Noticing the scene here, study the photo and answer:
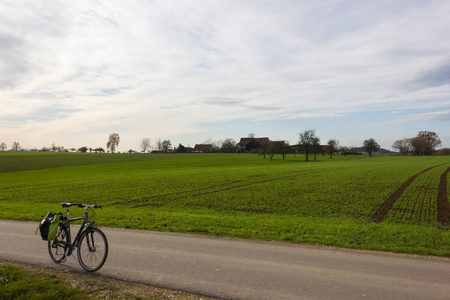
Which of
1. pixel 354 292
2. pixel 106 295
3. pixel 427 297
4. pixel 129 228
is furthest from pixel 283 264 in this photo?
pixel 129 228

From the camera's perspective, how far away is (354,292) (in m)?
5.93

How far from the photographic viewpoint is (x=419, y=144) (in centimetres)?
14625

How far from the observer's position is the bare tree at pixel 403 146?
160 metres

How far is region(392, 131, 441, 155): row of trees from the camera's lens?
481 ft

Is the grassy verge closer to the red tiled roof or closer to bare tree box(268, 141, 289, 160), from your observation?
bare tree box(268, 141, 289, 160)

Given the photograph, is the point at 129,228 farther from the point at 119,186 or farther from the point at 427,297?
the point at 119,186

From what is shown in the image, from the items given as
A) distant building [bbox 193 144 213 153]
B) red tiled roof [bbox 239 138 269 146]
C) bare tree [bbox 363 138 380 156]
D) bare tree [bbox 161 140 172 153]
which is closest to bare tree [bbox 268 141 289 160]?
bare tree [bbox 363 138 380 156]

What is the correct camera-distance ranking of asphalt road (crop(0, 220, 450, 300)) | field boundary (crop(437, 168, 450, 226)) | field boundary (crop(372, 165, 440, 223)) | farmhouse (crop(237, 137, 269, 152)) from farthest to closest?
farmhouse (crop(237, 137, 269, 152)), field boundary (crop(372, 165, 440, 223)), field boundary (crop(437, 168, 450, 226)), asphalt road (crop(0, 220, 450, 300))

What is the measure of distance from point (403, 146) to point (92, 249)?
186 meters

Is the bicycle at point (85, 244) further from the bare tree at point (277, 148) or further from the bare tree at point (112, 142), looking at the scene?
the bare tree at point (112, 142)

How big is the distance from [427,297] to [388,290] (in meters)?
0.66

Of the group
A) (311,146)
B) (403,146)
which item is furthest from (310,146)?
(403,146)

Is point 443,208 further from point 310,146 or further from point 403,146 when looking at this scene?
point 403,146

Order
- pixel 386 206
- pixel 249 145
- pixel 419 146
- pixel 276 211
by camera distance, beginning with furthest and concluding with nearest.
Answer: pixel 249 145
pixel 419 146
pixel 386 206
pixel 276 211
